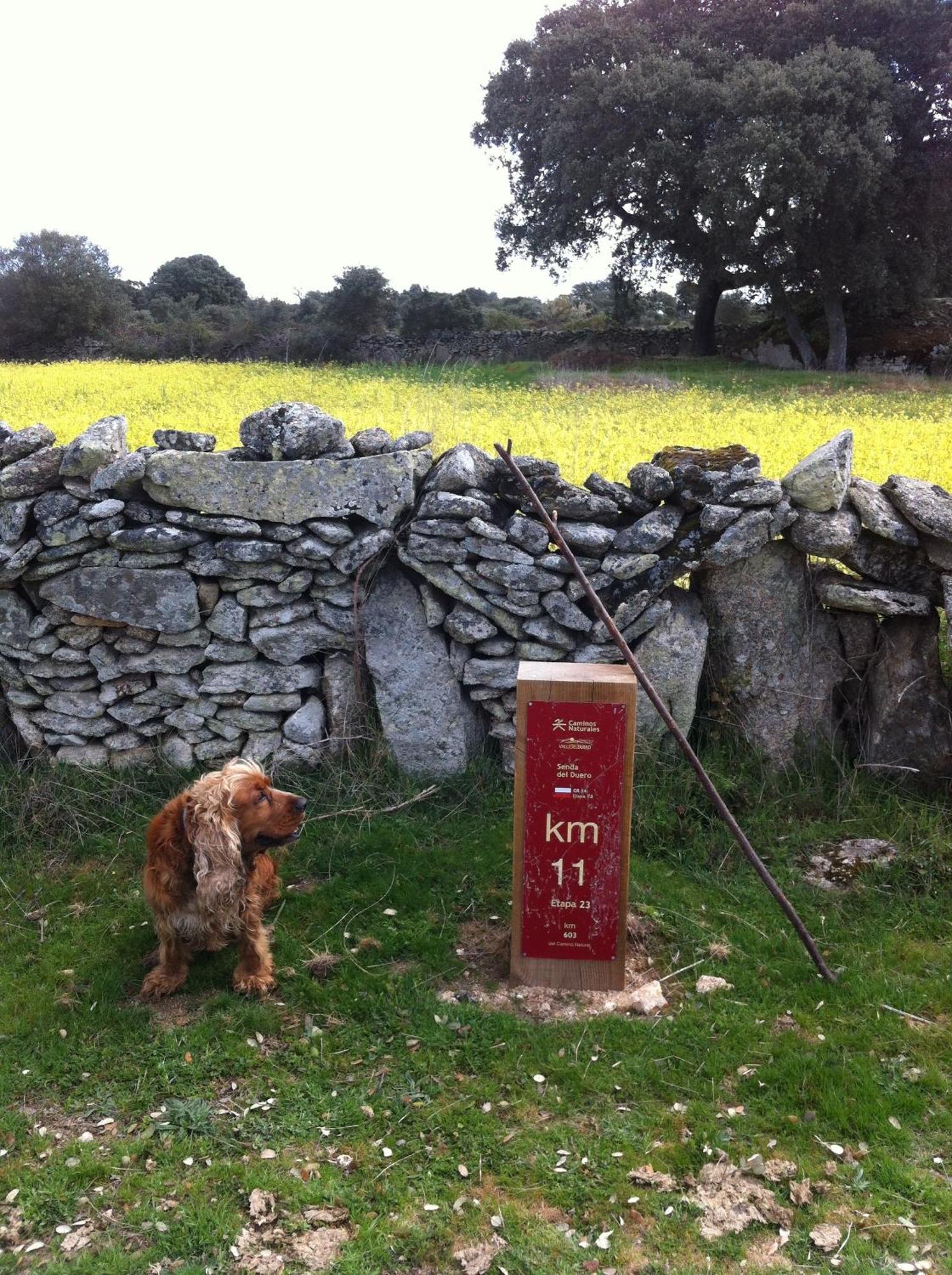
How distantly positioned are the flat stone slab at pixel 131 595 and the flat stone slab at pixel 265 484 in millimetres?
505

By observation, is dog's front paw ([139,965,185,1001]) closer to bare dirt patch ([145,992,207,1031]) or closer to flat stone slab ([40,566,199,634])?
bare dirt patch ([145,992,207,1031])

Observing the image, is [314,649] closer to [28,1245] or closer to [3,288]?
[28,1245]

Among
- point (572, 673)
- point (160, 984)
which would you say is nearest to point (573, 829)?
point (572, 673)

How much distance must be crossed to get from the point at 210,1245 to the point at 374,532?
3895mm

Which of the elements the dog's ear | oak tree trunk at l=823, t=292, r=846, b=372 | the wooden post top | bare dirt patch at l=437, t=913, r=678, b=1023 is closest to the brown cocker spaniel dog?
the dog's ear

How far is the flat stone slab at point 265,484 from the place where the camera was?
19.3 ft

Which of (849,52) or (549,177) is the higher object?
(849,52)

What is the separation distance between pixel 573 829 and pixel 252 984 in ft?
5.77

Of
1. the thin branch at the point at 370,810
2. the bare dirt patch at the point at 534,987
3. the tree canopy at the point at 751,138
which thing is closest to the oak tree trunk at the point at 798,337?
the tree canopy at the point at 751,138

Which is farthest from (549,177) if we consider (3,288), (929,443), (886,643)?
(886,643)

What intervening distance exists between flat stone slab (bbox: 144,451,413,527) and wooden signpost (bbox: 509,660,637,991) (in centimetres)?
192

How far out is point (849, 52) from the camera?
24156 mm

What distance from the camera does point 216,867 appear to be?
4.29 m

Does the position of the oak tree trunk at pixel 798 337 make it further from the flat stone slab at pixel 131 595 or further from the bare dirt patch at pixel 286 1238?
the bare dirt patch at pixel 286 1238
